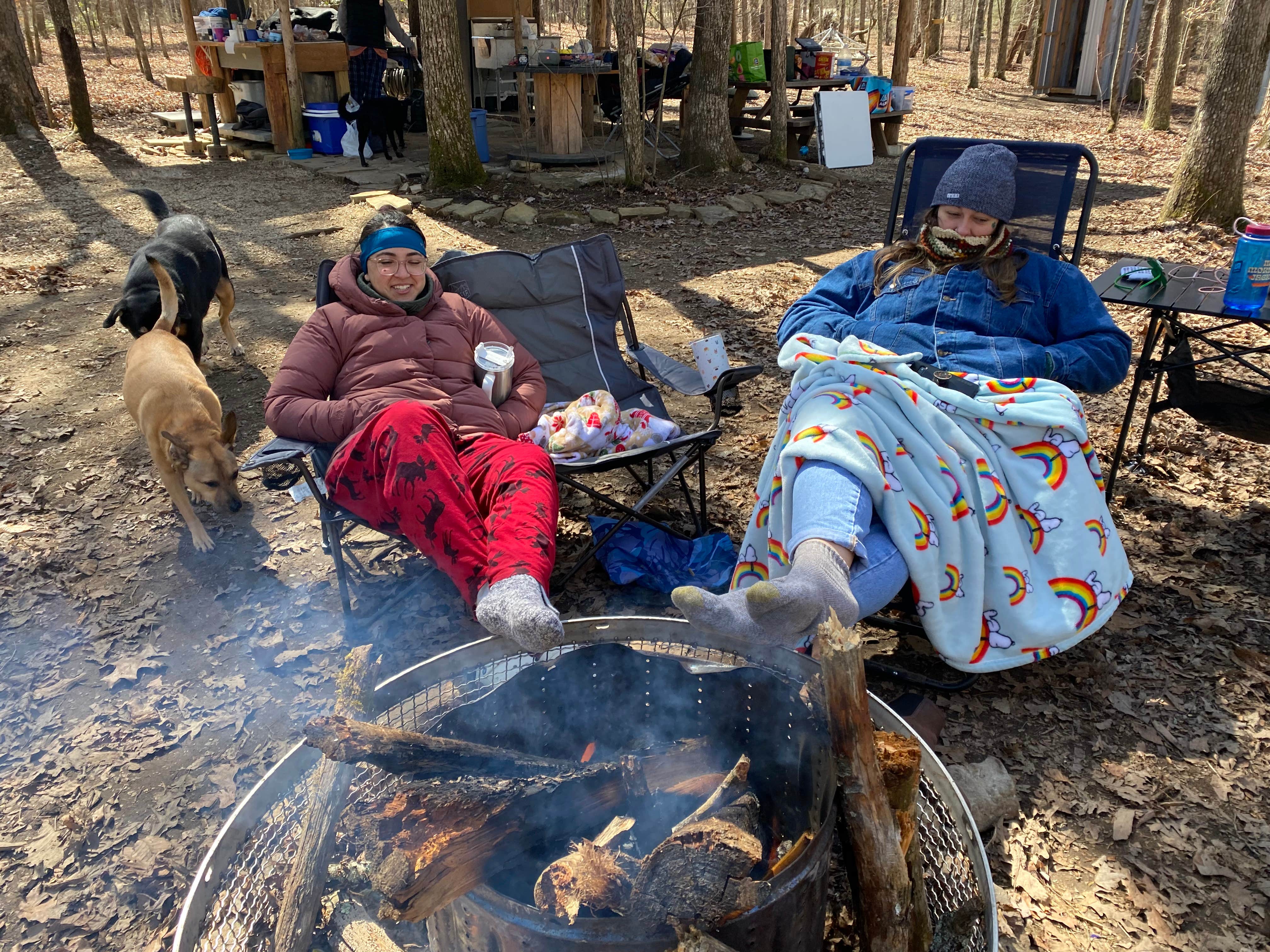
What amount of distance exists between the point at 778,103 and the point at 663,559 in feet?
27.4

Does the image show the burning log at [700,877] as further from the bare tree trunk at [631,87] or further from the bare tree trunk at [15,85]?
the bare tree trunk at [15,85]

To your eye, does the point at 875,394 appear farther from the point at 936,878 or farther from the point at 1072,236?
the point at 1072,236

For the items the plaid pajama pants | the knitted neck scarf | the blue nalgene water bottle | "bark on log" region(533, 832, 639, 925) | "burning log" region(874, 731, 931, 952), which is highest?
the plaid pajama pants

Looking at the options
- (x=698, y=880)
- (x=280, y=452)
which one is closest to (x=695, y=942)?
(x=698, y=880)

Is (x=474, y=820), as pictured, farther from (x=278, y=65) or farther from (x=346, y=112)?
(x=278, y=65)

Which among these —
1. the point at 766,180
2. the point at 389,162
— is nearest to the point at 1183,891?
the point at 766,180

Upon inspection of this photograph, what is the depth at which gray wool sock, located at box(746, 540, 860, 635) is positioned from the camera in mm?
1668

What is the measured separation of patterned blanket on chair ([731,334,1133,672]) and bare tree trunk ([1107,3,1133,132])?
13.6 metres

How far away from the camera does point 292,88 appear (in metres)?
9.83

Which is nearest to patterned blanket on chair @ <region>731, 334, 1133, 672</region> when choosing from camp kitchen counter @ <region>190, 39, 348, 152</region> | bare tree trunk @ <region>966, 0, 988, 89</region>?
camp kitchen counter @ <region>190, 39, 348, 152</region>

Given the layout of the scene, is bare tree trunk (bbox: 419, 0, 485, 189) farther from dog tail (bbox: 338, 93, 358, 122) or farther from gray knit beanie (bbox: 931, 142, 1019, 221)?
gray knit beanie (bbox: 931, 142, 1019, 221)

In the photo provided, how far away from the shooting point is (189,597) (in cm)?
312

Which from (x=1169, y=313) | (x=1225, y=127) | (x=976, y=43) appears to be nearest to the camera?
(x=1169, y=313)

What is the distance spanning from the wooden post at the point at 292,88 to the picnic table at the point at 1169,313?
30.7 ft
